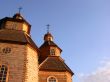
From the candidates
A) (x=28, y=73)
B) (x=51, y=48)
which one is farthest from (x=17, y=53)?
(x=51, y=48)

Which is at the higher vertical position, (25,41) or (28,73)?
(25,41)

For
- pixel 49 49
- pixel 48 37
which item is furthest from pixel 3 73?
pixel 48 37

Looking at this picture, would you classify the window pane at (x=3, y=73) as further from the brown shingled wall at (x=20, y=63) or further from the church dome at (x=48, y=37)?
the church dome at (x=48, y=37)

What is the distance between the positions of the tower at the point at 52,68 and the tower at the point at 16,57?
5.17 ft

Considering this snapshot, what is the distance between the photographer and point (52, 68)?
88.1 feet

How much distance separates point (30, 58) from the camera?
24.2 m

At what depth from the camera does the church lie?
874 inches

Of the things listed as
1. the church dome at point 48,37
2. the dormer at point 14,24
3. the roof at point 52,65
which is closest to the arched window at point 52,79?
the roof at point 52,65

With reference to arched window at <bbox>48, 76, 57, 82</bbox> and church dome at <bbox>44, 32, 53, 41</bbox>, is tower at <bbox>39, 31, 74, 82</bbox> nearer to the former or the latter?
arched window at <bbox>48, 76, 57, 82</bbox>

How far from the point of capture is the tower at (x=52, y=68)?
85.8 ft

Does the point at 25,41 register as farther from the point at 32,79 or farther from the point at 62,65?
the point at 62,65

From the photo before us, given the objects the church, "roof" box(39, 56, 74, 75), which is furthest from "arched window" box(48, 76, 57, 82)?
"roof" box(39, 56, 74, 75)

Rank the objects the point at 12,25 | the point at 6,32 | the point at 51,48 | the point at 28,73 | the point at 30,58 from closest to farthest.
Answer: the point at 28,73, the point at 30,58, the point at 6,32, the point at 12,25, the point at 51,48

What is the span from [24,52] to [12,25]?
19.2 ft
